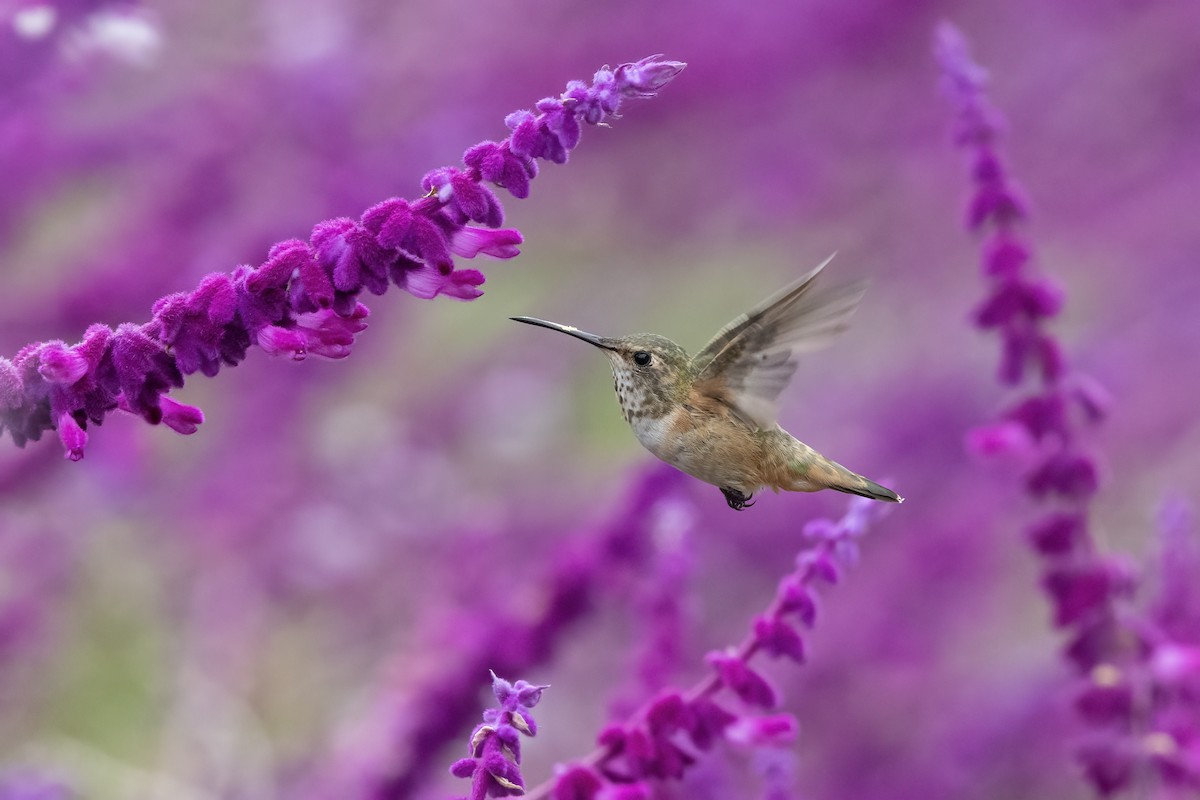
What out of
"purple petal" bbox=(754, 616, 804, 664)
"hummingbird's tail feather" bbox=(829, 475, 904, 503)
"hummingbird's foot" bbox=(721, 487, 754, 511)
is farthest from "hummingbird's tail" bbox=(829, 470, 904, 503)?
"purple petal" bbox=(754, 616, 804, 664)

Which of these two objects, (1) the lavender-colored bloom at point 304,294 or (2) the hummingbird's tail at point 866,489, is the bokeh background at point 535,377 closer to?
(2) the hummingbird's tail at point 866,489

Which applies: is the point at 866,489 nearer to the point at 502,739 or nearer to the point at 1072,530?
the point at 1072,530

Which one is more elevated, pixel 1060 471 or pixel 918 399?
pixel 918 399

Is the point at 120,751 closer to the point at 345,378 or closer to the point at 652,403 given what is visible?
the point at 345,378

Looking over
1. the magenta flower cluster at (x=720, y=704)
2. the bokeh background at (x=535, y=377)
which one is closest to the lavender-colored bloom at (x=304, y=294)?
the magenta flower cluster at (x=720, y=704)

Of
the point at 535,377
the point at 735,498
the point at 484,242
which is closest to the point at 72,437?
the point at 484,242

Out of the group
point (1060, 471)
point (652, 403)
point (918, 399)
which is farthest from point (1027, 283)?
point (918, 399)
